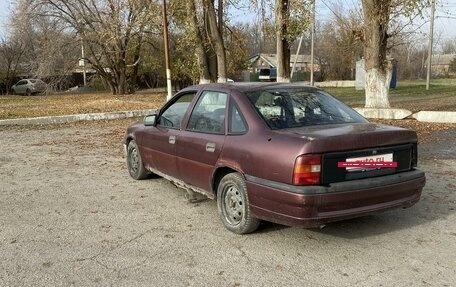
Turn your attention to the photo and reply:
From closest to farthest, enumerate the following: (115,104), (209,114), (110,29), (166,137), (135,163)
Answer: (209,114) → (166,137) → (135,163) → (115,104) → (110,29)

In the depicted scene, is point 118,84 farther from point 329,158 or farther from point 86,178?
point 329,158

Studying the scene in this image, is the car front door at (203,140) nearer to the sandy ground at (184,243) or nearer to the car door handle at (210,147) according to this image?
the car door handle at (210,147)

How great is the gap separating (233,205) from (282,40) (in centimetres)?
1128

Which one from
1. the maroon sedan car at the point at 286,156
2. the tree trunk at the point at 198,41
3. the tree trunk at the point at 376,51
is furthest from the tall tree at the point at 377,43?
the maroon sedan car at the point at 286,156

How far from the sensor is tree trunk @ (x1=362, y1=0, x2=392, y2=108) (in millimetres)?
14406

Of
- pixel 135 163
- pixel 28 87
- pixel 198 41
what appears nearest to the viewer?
pixel 135 163

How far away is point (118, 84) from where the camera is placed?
3388cm

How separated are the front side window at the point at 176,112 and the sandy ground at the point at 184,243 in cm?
98

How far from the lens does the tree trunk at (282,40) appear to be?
1491cm

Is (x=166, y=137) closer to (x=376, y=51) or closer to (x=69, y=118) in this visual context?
(x=376, y=51)

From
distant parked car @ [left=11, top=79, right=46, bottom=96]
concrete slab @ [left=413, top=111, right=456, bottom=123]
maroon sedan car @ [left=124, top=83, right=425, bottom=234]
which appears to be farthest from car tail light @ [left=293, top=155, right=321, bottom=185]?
distant parked car @ [left=11, top=79, right=46, bottom=96]

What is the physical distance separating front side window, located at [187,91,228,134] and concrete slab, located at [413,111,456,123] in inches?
416

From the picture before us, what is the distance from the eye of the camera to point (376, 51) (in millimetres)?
14891

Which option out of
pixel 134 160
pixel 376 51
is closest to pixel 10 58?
pixel 376 51
